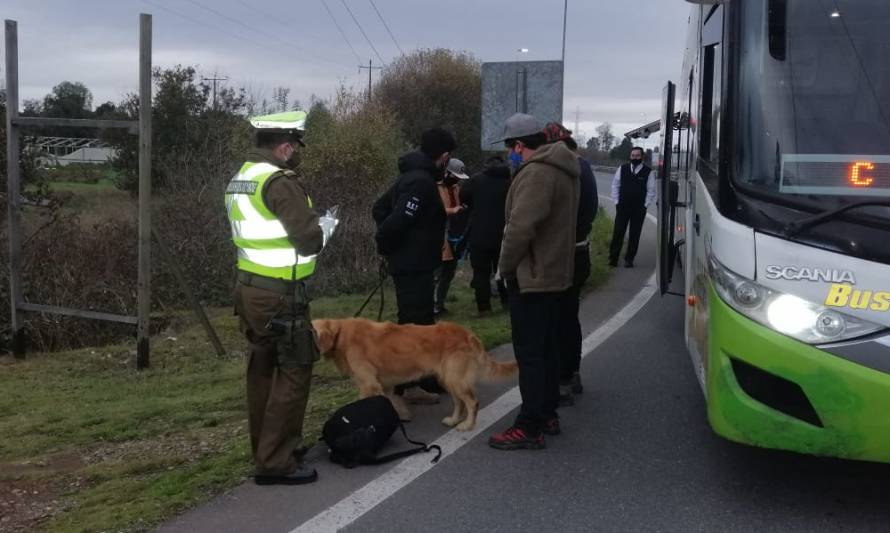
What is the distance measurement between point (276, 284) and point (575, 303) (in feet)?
8.15

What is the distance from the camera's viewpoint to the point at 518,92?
11.8 m

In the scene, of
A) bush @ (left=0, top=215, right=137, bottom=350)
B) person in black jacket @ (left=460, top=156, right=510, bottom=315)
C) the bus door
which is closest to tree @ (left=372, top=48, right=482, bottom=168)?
bush @ (left=0, top=215, right=137, bottom=350)

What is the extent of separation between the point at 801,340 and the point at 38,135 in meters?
9.13

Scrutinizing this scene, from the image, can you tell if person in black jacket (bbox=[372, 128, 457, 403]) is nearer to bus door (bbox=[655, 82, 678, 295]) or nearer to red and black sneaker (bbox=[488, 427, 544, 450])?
red and black sneaker (bbox=[488, 427, 544, 450])

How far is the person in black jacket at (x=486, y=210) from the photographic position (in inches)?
343

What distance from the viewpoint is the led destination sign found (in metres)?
3.89

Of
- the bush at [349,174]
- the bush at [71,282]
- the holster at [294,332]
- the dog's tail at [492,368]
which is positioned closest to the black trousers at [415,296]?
the dog's tail at [492,368]

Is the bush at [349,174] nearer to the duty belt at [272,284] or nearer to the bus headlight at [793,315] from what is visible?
the duty belt at [272,284]

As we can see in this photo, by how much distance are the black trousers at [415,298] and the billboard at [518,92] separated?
5890 mm

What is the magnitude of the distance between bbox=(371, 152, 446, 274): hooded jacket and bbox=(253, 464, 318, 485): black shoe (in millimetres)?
1841

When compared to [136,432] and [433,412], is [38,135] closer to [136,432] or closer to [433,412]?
[136,432]

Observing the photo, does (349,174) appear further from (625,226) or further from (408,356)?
(408,356)

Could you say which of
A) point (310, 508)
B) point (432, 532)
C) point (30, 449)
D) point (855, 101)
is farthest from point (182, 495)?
point (855, 101)

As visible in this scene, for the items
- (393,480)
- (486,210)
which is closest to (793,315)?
(393,480)
